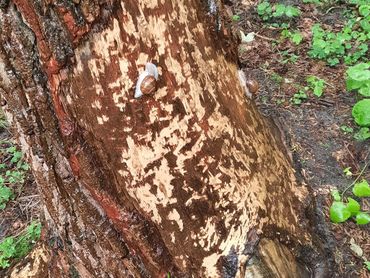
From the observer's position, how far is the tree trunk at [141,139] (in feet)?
4.84

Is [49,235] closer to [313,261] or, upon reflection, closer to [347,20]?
[313,261]

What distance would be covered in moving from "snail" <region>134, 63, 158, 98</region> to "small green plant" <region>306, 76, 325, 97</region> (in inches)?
94.5

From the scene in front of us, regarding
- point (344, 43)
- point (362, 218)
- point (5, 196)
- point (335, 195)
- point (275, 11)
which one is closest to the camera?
point (362, 218)

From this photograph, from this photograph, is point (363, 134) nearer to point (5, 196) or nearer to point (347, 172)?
point (347, 172)

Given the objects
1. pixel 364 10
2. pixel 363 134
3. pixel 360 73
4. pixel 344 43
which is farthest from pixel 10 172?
pixel 364 10

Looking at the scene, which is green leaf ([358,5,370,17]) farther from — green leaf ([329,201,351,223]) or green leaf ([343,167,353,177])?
green leaf ([329,201,351,223])

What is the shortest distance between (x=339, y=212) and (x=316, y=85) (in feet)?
4.45

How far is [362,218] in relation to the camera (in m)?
2.67

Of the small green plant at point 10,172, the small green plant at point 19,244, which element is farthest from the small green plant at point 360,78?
the small green plant at point 10,172

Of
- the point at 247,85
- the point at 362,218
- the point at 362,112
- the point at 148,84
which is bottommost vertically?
the point at 362,218

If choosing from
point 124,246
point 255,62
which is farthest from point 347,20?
point 124,246

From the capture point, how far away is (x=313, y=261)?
228 centimetres

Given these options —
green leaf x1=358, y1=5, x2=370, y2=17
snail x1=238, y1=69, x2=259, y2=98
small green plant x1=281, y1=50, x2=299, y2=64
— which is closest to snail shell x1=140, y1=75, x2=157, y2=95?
snail x1=238, y1=69, x2=259, y2=98

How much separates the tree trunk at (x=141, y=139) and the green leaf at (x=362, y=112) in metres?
1.55
